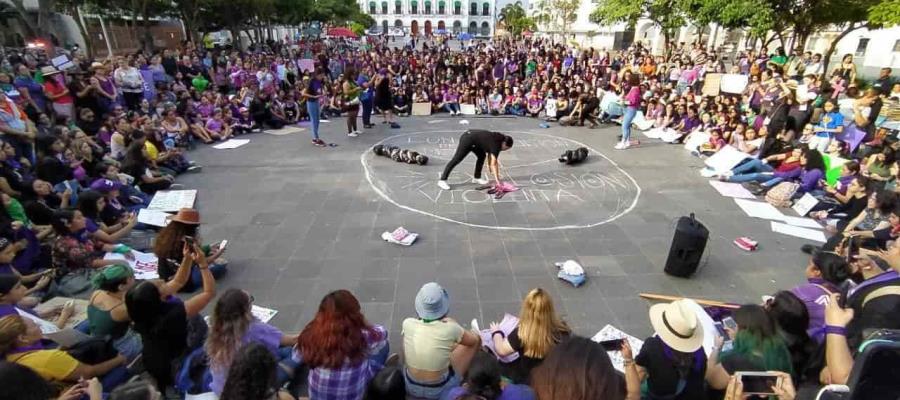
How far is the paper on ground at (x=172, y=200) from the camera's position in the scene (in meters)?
7.43

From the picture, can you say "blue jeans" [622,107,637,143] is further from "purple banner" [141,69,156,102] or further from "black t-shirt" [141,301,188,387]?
"purple banner" [141,69,156,102]

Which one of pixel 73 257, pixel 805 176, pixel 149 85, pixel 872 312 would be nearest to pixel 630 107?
pixel 805 176

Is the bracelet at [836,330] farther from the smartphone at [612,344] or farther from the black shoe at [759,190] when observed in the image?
the black shoe at [759,190]

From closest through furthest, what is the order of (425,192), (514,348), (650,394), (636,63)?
(650,394), (514,348), (425,192), (636,63)

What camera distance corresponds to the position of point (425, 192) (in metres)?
8.30

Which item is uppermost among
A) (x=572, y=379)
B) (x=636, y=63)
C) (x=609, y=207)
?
(x=636, y=63)

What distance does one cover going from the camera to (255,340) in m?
3.33

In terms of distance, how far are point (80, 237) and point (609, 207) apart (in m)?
7.65

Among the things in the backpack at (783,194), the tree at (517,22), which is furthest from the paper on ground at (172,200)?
the tree at (517,22)

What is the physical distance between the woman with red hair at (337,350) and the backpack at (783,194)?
8065mm

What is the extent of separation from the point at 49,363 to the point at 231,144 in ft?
30.9

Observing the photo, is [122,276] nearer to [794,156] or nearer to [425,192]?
[425,192]

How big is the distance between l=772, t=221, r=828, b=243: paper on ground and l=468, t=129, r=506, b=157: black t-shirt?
14.8 ft

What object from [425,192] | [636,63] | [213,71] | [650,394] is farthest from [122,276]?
[636,63]
